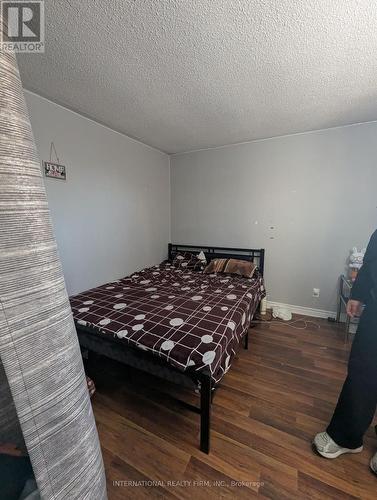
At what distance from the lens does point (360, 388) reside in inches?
47.0

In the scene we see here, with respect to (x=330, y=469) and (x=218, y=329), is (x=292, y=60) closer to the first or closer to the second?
(x=218, y=329)

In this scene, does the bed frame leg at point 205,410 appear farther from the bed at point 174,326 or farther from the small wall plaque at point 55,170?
the small wall plaque at point 55,170

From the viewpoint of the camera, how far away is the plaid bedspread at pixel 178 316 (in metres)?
1.38

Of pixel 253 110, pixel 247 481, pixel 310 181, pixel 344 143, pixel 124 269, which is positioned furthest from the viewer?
pixel 124 269

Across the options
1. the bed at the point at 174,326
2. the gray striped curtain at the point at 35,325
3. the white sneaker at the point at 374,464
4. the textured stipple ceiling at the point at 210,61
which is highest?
the textured stipple ceiling at the point at 210,61

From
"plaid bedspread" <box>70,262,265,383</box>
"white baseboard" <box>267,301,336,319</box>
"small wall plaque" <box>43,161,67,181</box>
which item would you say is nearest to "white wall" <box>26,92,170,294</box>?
"small wall plaque" <box>43,161,67,181</box>

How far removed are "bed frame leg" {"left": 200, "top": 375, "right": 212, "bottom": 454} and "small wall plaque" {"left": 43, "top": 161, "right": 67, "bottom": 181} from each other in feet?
7.35

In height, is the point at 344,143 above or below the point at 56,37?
below

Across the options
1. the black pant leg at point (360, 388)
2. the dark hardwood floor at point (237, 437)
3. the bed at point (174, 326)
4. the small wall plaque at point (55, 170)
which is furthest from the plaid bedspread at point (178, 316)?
the small wall plaque at point (55, 170)

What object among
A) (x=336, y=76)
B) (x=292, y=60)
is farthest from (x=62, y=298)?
(x=336, y=76)

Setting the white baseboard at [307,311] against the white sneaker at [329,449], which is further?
the white baseboard at [307,311]

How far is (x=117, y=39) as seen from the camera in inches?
54.6

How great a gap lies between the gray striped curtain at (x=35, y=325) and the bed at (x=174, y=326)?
0.74 meters

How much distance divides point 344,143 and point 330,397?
109 inches
